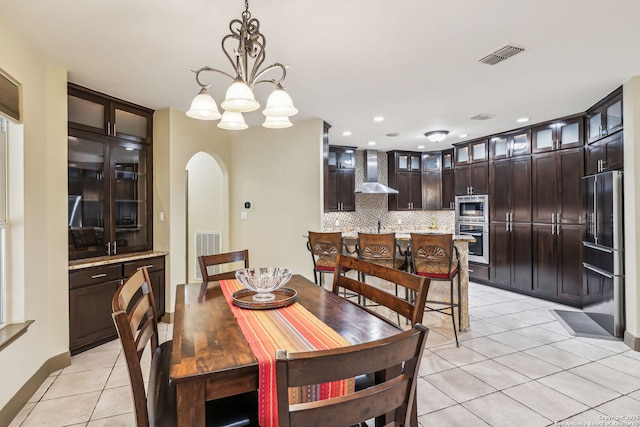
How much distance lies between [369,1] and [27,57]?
2472 millimetres

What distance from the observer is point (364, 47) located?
250 cm

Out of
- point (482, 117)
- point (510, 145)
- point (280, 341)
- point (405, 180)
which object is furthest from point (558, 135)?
point (280, 341)

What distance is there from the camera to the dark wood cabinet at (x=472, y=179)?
5720 mm

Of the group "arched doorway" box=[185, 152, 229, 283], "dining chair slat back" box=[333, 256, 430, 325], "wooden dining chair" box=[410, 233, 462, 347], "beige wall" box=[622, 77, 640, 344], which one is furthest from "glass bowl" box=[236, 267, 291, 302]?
"beige wall" box=[622, 77, 640, 344]

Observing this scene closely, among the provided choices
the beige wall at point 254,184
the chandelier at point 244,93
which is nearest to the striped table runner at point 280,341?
the chandelier at point 244,93

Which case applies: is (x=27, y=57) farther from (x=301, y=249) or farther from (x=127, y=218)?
(x=301, y=249)

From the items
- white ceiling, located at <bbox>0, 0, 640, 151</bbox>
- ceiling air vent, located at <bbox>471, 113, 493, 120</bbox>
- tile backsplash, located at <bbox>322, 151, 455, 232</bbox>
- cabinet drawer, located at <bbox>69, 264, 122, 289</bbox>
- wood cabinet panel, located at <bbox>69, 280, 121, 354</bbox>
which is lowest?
wood cabinet panel, located at <bbox>69, 280, 121, 354</bbox>

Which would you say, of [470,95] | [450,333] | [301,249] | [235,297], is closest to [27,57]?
[235,297]

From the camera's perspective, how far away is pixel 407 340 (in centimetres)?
89

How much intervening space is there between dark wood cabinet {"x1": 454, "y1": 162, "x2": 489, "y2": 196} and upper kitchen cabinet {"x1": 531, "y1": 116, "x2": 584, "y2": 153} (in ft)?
2.83

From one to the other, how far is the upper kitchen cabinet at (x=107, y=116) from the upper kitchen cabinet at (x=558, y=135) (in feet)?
17.3

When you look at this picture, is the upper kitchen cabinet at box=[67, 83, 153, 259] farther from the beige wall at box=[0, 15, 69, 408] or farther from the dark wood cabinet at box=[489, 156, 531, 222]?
the dark wood cabinet at box=[489, 156, 531, 222]

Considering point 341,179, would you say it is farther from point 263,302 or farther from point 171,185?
point 263,302

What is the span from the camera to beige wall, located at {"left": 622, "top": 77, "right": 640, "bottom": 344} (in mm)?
3090
